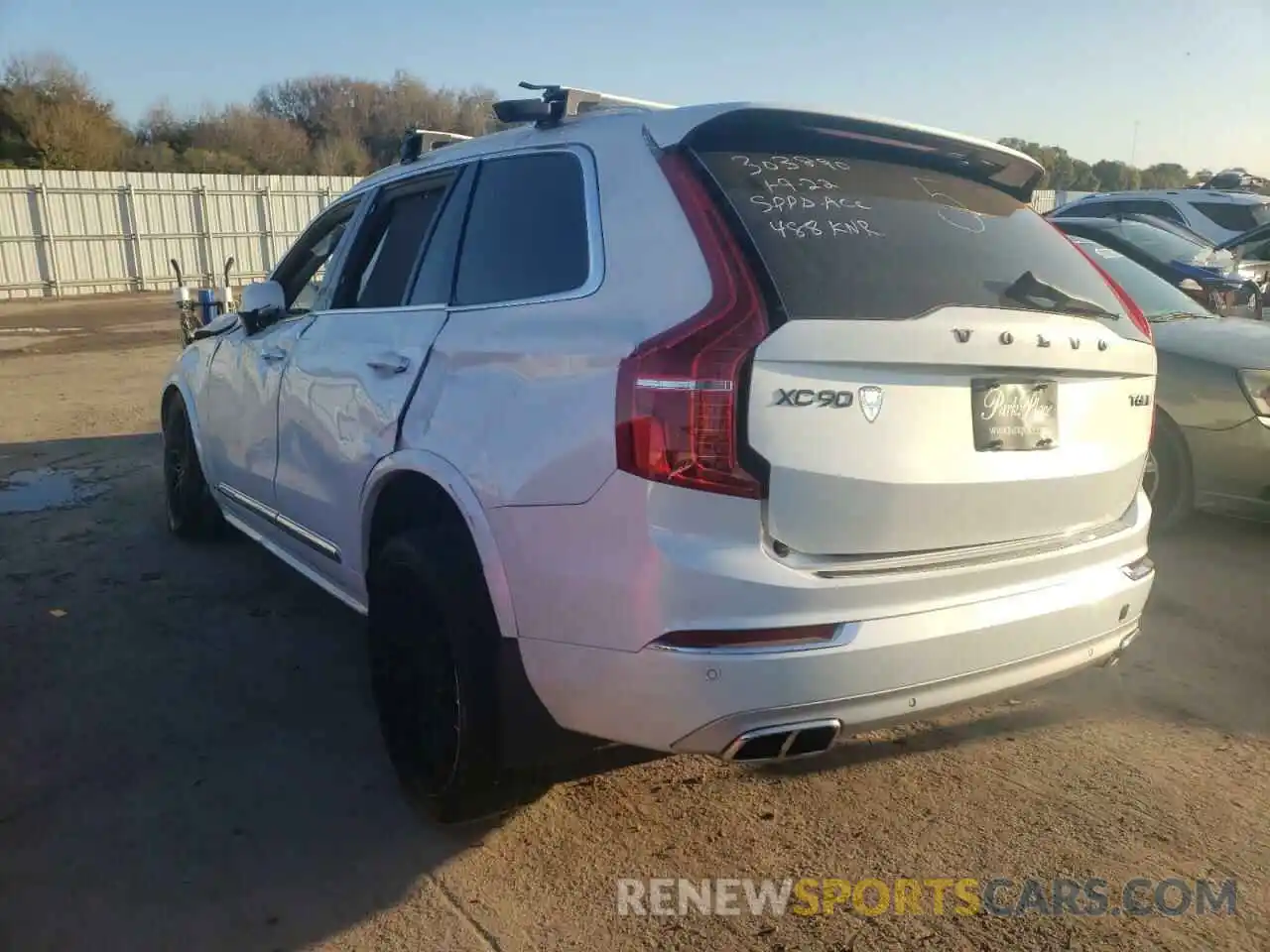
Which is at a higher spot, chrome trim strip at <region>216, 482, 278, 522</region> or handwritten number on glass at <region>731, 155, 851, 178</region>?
handwritten number on glass at <region>731, 155, 851, 178</region>

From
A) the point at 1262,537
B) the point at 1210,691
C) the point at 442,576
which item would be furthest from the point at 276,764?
the point at 1262,537

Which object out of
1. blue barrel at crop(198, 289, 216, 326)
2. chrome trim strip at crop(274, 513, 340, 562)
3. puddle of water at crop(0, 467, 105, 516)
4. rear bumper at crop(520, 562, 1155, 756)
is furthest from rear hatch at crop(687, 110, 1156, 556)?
blue barrel at crop(198, 289, 216, 326)

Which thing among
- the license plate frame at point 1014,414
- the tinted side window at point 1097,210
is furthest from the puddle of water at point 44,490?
the tinted side window at point 1097,210

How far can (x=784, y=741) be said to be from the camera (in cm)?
239

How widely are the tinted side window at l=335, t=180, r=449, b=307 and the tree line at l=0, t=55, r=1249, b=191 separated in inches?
790

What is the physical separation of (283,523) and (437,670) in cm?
161

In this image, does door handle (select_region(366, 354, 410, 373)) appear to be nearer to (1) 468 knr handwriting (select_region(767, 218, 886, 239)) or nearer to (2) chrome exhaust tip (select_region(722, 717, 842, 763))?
(1) 468 knr handwriting (select_region(767, 218, 886, 239))

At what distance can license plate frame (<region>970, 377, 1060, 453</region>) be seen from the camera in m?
2.60

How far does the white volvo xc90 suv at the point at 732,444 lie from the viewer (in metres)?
2.33

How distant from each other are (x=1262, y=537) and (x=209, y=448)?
18.2ft

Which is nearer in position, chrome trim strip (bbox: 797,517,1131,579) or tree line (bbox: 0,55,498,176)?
chrome trim strip (bbox: 797,517,1131,579)

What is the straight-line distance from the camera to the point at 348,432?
351 centimetres

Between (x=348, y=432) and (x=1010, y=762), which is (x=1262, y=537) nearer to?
(x=1010, y=762)

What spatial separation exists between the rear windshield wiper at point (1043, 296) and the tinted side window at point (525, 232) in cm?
113
